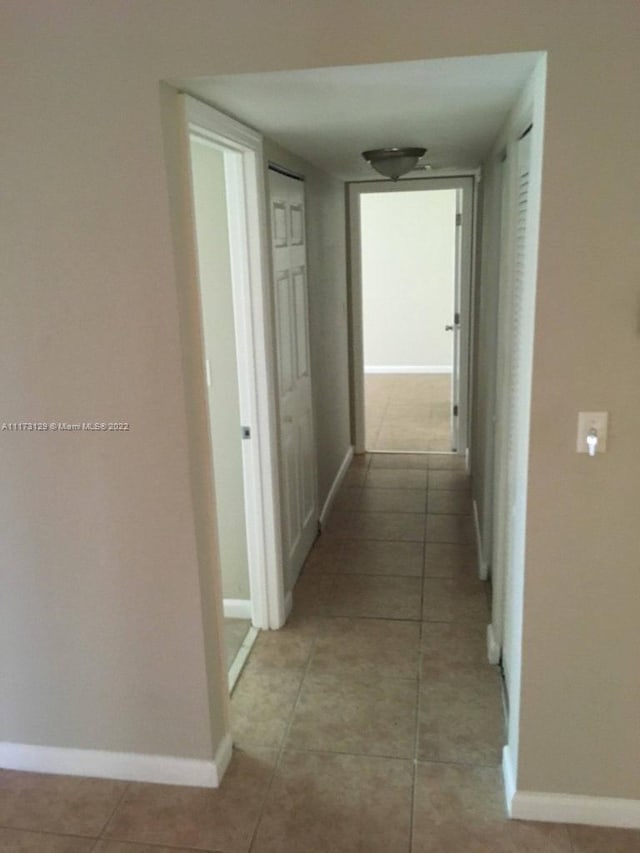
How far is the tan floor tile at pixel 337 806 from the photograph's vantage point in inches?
80.0

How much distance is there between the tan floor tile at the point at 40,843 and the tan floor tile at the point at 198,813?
79 mm

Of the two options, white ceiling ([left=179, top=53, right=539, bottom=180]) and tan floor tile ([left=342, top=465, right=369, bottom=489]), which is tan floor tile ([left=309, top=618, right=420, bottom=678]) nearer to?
tan floor tile ([left=342, top=465, right=369, bottom=489])

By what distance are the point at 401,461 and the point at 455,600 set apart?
2091mm

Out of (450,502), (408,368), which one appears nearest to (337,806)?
(450,502)

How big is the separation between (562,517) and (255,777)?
1303 millimetres

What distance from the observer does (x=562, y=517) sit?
186cm

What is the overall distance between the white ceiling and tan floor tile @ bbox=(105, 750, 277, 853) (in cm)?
206

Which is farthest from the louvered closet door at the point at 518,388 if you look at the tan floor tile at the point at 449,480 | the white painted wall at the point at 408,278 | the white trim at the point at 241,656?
the white painted wall at the point at 408,278

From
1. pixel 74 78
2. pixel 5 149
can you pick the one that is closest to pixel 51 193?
pixel 5 149

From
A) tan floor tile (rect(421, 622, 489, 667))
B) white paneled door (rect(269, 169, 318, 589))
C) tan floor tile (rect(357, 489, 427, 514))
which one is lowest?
tan floor tile (rect(421, 622, 489, 667))

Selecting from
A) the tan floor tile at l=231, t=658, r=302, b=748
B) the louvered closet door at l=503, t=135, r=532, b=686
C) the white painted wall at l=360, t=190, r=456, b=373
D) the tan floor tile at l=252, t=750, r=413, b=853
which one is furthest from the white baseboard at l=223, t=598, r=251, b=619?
the white painted wall at l=360, t=190, r=456, b=373

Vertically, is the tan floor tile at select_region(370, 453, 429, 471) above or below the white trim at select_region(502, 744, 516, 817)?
above

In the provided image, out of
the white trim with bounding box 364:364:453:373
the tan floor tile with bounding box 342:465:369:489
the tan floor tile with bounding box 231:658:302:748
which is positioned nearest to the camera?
the tan floor tile with bounding box 231:658:302:748

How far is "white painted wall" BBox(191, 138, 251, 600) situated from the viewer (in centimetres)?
280
